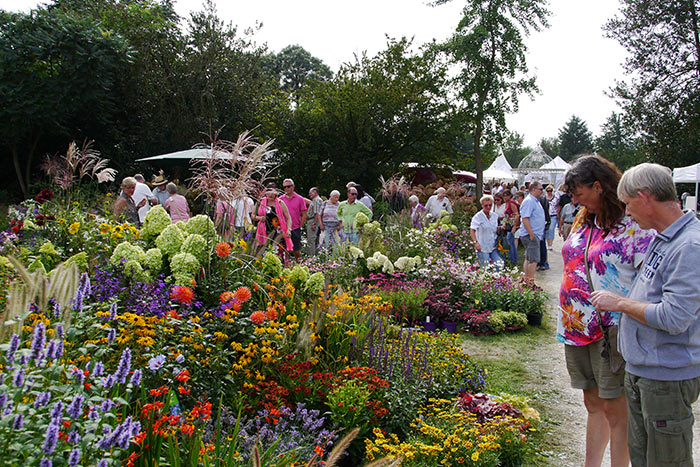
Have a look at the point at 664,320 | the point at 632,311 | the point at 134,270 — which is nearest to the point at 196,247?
the point at 134,270

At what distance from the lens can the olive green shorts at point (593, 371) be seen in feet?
10.3

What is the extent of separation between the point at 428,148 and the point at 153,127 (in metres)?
10.1

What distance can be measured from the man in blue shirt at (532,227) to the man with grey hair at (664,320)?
691cm

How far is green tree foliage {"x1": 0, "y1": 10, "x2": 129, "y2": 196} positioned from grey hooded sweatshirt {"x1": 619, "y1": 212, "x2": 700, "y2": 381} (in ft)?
57.0

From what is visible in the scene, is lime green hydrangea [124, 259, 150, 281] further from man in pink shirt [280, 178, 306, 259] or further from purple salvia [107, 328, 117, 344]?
man in pink shirt [280, 178, 306, 259]

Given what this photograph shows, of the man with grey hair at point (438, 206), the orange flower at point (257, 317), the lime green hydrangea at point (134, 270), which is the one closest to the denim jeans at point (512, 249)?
the man with grey hair at point (438, 206)

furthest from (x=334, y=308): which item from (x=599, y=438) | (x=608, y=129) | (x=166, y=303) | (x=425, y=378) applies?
(x=608, y=129)

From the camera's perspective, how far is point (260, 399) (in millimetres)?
3650

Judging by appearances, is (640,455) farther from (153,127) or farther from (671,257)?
(153,127)

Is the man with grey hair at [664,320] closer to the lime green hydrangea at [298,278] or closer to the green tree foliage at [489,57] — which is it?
the lime green hydrangea at [298,278]

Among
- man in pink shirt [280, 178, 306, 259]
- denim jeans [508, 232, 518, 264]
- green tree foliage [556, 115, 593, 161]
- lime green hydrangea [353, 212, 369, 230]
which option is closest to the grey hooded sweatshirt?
lime green hydrangea [353, 212, 369, 230]

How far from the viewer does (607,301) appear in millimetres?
2650

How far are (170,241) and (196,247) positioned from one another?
341 millimetres

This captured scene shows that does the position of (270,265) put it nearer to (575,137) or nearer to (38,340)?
(38,340)
